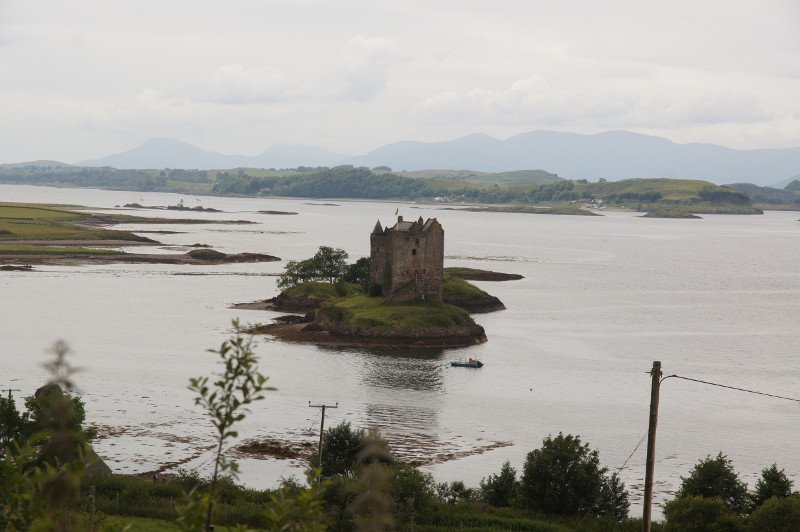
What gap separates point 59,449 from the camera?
1331 centimetres

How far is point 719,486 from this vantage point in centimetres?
4262

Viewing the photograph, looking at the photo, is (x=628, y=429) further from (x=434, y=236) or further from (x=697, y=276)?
(x=697, y=276)

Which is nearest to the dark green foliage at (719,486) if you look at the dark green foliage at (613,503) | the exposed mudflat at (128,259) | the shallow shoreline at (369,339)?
the dark green foliage at (613,503)

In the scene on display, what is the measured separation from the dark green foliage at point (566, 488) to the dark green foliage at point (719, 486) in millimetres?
3034

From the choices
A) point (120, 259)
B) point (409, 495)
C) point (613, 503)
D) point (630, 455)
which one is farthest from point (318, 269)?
point (409, 495)

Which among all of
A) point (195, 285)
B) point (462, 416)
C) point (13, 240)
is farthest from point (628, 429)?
point (13, 240)

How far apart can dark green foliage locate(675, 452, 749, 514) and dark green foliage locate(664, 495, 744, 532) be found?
4.00 metres

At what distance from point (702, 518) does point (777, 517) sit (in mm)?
2875

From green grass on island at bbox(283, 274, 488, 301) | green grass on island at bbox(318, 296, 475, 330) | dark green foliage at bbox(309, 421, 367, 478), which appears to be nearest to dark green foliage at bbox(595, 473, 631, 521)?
dark green foliage at bbox(309, 421, 367, 478)

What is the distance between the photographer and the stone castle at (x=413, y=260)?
306 feet

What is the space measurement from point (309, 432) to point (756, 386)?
1380 inches

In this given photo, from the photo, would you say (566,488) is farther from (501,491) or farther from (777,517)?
(777,517)

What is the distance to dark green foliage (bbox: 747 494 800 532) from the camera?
116 ft

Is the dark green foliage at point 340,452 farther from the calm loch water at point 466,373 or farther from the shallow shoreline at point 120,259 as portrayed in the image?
the shallow shoreline at point 120,259
